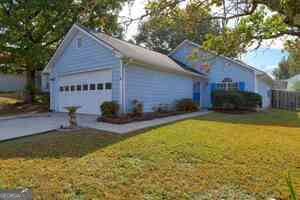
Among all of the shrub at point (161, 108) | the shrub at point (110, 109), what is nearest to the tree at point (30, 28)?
the shrub at point (110, 109)

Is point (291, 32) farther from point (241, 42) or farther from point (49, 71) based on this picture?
point (49, 71)

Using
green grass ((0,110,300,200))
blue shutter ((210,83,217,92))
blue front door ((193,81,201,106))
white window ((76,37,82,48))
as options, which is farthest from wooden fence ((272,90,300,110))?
white window ((76,37,82,48))

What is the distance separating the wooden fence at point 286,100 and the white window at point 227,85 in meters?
6.75

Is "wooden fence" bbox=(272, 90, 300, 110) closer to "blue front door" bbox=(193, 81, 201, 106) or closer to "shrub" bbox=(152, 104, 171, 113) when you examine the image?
"blue front door" bbox=(193, 81, 201, 106)

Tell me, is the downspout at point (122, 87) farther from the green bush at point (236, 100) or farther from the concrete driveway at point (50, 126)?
the green bush at point (236, 100)

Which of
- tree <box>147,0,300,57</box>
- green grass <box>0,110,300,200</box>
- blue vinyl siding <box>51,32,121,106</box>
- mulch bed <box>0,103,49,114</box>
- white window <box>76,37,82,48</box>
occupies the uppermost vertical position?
white window <box>76,37,82,48</box>

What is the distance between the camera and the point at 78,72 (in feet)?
46.4

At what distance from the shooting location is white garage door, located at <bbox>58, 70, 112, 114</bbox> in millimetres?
12547

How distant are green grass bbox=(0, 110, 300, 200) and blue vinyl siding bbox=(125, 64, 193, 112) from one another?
5232 millimetres

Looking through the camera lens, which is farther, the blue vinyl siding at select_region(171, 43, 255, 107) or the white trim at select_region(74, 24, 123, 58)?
the blue vinyl siding at select_region(171, 43, 255, 107)

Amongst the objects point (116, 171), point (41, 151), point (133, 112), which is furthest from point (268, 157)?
point (133, 112)

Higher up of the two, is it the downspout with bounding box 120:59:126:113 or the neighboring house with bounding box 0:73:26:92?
the neighboring house with bounding box 0:73:26:92

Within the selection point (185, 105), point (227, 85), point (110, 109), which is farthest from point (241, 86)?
point (110, 109)

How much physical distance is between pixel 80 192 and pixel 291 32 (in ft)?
11.9
